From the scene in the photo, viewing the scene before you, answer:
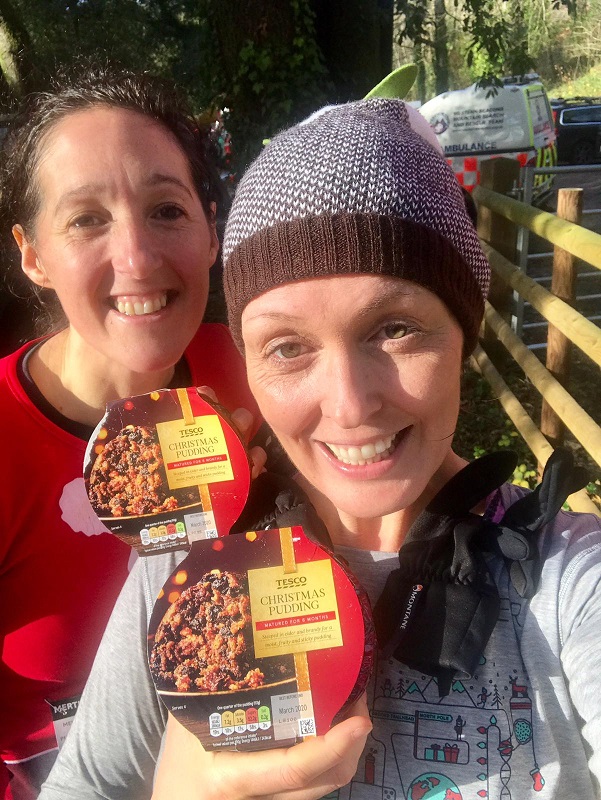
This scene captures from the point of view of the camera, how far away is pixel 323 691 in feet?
3.58

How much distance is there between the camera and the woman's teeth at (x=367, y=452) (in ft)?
4.00

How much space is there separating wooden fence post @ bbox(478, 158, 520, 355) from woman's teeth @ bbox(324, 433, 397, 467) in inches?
181

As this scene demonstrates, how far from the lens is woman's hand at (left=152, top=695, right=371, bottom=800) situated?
1.02 meters

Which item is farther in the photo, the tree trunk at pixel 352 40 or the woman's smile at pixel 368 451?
the tree trunk at pixel 352 40

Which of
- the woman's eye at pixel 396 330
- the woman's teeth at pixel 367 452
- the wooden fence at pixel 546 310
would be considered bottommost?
the wooden fence at pixel 546 310

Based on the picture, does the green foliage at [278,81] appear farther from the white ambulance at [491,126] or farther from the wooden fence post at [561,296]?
the white ambulance at [491,126]

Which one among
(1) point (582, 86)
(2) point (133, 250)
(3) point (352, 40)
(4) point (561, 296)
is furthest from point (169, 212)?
(1) point (582, 86)

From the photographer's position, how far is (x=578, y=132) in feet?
60.2

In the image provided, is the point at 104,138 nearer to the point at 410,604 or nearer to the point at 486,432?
the point at 410,604

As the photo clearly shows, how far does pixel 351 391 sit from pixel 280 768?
633mm

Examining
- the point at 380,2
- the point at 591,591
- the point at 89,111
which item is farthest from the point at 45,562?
the point at 380,2

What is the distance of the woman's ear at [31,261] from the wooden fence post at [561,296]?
317 centimetres

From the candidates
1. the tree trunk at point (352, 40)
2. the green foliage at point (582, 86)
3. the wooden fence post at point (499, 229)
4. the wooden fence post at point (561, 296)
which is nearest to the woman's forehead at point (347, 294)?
the wooden fence post at point (561, 296)

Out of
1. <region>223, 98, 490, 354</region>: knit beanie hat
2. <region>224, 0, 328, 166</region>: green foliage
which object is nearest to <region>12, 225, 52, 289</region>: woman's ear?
<region>223, 98, 490, 354</region>: knit beanie hat
